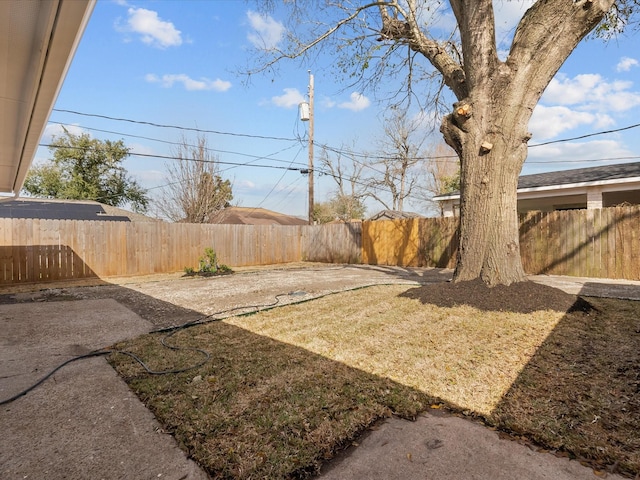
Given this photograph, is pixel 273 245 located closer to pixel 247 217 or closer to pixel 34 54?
pixel 247 217

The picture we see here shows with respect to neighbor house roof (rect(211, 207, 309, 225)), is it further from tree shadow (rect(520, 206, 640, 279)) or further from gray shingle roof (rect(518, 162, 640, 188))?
tree shadow (rect(520, 206, 640, 279))

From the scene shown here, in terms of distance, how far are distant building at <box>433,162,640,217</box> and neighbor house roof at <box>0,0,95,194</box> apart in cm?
1071

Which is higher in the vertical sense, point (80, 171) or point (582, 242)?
point (80, 171)

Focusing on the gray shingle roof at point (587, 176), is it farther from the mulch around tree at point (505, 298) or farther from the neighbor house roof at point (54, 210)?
the neighbor house roof at point (54, 210)

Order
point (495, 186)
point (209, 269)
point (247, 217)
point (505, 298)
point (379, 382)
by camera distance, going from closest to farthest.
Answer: point (379, 382), point (505, 298), point (495, 186), point (209, 269), point (247, 217)

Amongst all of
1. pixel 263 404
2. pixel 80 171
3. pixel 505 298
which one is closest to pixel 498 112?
pixel 505 298

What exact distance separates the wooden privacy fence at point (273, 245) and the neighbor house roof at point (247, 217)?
6.21 metres

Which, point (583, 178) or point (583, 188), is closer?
point (583, 188)

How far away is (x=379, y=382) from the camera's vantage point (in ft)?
7.78

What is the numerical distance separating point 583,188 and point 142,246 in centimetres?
1307

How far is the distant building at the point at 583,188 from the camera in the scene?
30.2ft

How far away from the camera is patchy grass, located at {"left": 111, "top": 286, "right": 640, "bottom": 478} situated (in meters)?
1.69

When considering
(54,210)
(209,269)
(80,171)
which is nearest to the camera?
(209,269)

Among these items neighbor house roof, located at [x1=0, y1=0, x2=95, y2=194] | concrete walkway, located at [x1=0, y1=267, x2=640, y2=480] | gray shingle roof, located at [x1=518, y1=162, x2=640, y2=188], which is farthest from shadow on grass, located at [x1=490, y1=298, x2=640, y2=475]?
gray shingle roof, located at [x1=518, y1=162, x2=640, y2=188]
